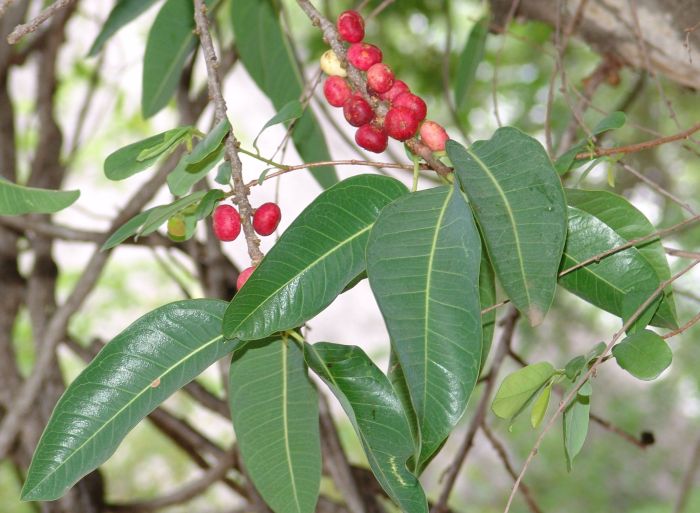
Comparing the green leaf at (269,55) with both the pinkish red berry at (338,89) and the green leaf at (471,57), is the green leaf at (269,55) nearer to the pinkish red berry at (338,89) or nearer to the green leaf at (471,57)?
the green leaf at (471,57)

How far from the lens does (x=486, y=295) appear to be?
2.15ft

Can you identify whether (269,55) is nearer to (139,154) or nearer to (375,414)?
(139,154)

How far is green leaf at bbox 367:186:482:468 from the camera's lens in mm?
503

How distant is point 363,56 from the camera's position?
2.05 feet

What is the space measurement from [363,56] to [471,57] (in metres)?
0.66

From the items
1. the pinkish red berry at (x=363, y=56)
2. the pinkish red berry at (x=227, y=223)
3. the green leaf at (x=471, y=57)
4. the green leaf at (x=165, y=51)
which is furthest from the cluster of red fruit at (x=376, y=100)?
the green leaf at (x=471, y=57)

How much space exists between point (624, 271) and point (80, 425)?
0.40 metres

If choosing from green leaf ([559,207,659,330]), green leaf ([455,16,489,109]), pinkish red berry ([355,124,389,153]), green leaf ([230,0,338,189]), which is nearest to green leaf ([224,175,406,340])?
pinkish red berry ([355,124,389,153])

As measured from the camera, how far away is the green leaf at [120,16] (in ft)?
3.54

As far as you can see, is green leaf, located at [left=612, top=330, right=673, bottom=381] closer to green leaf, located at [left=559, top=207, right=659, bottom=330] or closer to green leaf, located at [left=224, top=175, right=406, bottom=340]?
green leaf, located at [left=559, top=207, right=659, bottom=330]

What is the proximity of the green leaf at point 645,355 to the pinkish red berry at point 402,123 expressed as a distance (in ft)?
0.67

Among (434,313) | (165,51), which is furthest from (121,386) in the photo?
(165,51)

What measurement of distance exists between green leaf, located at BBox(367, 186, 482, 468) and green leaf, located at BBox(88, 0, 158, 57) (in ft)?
2.25

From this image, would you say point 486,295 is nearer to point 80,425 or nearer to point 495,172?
point 495,172
